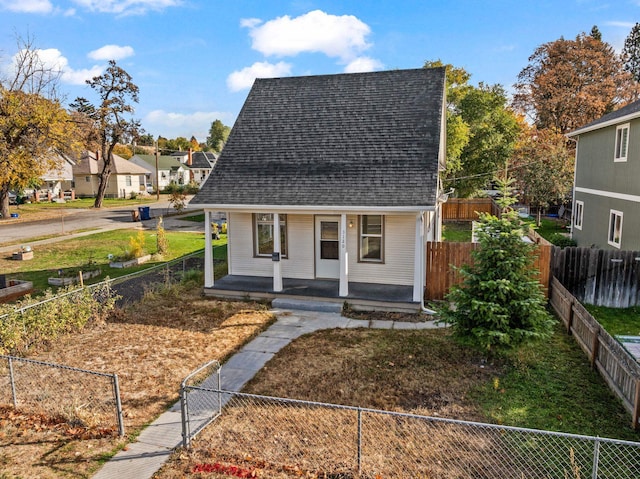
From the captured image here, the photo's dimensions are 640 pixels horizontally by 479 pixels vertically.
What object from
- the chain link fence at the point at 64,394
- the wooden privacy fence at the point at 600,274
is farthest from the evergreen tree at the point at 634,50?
the chain link fence at the point at 64,394

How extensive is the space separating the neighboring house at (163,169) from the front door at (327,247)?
5635 cm

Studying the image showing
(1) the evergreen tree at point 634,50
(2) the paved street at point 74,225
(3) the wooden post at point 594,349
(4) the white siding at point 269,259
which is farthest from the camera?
(1) the evergreen tree at point 634,50

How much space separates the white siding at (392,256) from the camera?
1371cm

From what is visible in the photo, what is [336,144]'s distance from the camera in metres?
14.7

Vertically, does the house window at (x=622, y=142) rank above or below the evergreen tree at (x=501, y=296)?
above

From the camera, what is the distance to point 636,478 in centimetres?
568

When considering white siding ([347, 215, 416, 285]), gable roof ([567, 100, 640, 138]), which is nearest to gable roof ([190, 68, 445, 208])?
white siding ([347, 215, 416, 285])

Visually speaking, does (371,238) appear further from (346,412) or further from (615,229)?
(615,229)

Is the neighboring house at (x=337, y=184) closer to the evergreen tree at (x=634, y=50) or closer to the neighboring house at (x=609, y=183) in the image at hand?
the neighboring house at (x=609, y=183)

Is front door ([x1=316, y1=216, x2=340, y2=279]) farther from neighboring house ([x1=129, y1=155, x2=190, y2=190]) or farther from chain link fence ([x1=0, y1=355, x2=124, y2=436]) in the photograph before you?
neighboring house ([x1=129, y1=155, x2=190, y2=190])

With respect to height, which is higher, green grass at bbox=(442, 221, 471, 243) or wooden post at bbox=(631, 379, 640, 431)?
green grass at bbox=(442, 221, 471, 243)

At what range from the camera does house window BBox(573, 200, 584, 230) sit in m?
21.8

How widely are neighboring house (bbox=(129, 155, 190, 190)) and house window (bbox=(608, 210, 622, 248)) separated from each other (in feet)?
194

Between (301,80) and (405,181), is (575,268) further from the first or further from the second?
(301,80)
